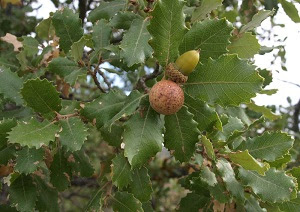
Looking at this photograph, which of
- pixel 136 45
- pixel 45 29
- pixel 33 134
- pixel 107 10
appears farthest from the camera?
pixel 45 29

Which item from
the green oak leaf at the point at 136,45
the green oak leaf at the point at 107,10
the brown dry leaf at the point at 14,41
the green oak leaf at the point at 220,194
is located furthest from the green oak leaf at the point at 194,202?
the brown dry leaf at the point at 14,41

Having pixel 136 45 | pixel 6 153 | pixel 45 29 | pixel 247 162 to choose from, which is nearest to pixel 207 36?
pixel 136 45

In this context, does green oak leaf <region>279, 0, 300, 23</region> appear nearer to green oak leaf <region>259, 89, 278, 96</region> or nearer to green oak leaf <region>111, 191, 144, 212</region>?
green oak leaf <region>259, 89, 278, 96</region>

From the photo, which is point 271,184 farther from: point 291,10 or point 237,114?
point 291,10

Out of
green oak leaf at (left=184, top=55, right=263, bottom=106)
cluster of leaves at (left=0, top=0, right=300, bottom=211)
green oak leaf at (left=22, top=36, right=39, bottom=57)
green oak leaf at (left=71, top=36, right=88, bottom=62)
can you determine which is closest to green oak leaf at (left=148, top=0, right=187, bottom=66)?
cluster of leaves at (left=0, top=0, right=300, bottom=211)

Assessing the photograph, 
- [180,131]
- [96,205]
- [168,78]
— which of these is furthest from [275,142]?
[96,205]

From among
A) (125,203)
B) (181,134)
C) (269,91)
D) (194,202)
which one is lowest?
(194,202)

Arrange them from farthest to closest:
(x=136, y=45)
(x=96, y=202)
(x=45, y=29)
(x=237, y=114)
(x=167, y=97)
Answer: (x=45, y=29)
(x=237, y=114)
(x=96, y=202)
(x=136, y=45)
(x=167, y=97)
